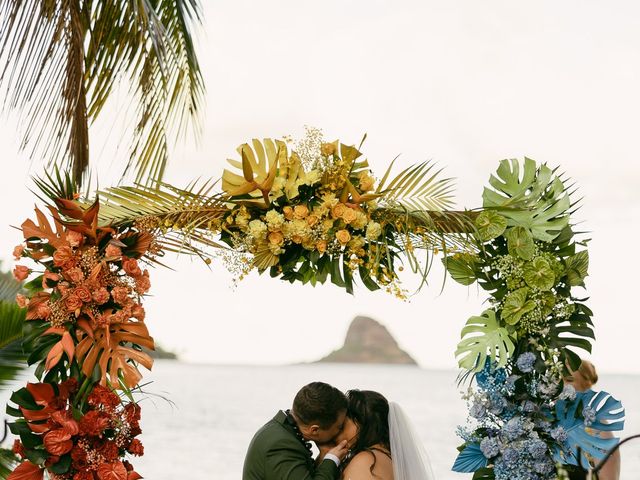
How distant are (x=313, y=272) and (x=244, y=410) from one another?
32.7 m

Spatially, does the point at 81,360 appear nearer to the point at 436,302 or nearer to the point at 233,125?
the point at 436,302

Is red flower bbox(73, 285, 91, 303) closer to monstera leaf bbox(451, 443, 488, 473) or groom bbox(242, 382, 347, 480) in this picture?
groom bbox(242, 382, 347, 480)

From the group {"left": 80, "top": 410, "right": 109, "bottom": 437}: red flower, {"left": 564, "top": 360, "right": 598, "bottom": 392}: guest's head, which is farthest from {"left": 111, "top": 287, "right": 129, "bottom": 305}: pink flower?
{"left": 564, "top": 360, "right": 598, "bottom": 392}: guest's head

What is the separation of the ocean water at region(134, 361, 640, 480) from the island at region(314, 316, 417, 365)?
2.75m

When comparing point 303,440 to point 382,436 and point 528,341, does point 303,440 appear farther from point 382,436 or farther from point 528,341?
point 528,341

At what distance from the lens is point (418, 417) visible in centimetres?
3353

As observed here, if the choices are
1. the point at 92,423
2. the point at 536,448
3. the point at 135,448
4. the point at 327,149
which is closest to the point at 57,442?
the point at 92,423

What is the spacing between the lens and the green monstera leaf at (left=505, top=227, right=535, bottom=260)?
4.32m

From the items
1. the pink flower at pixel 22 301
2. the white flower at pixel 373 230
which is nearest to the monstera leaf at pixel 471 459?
the white flower at pixel 373 230

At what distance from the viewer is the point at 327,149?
4.36m

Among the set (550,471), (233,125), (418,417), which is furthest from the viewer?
(418,417)

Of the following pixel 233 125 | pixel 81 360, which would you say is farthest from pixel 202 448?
pixel 81 360

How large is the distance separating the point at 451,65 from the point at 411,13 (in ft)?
6.97

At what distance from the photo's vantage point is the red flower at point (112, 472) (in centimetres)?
419
